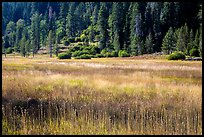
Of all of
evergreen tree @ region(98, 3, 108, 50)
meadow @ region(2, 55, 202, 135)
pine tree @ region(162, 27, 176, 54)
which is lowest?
meadow @ region(2, 55, 202, 135)

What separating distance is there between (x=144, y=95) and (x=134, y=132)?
5.64 m

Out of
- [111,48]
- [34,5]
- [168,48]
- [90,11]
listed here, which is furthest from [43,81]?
[34,5]

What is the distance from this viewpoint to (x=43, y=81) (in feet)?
57.8

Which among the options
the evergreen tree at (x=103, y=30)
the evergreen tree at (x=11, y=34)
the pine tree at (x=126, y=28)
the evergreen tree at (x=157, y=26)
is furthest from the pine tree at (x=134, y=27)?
the evergreen tree at (x=11, y=34)

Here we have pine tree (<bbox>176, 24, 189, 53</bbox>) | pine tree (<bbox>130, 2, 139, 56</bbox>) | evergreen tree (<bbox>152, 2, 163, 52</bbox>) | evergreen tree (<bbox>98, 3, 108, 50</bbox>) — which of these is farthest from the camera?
evergreen tree (<bbox>98, 3, 108, 50</bbox>)

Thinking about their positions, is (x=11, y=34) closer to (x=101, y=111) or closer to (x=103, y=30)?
(x=103, y=30)

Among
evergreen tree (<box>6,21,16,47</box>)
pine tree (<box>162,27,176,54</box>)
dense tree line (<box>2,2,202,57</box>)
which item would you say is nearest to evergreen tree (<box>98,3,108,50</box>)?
dense tree line (<box>2,2,202,57</box>)

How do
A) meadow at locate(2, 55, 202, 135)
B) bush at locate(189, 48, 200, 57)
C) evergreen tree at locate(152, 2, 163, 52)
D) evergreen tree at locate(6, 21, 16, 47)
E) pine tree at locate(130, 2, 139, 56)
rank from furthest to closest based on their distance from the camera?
1. evergreen tree at locate(6, 21, 16, 47)
2. evergreen tree at locate(152, 2, 163, 52)
3. pine tree at locate(130, 2, 139, 56)
4. bush at locate(189, 48, 200, 57)
5. meadow at locate(2, 55, 202, 135)

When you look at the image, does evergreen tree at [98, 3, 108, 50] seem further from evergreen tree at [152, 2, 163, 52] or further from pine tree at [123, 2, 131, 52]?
evergreen tree at [152, 2, 163, 52]

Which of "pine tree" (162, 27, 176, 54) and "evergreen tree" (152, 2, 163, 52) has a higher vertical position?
"evergreen tree" (152, 2, 163, 52)

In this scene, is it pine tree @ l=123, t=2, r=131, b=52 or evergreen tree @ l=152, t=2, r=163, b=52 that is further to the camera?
pine tree @ l=123, t=2, r=131, b=52

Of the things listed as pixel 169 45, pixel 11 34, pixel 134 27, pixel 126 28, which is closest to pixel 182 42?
pixel 169 45

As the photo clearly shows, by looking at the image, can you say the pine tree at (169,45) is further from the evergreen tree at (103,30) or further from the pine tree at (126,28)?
the evergreen tree at (103,30)

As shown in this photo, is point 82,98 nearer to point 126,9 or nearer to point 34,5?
point 126,9
